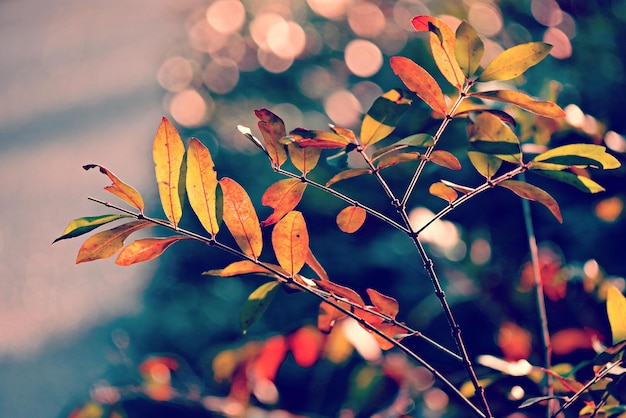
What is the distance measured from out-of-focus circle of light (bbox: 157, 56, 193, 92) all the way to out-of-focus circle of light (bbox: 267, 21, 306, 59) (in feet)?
1.17

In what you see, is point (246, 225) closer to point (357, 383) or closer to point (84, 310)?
point (357, 383)

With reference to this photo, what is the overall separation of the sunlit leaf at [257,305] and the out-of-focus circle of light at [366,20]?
1.13m

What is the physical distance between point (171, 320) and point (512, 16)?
3.26 feet

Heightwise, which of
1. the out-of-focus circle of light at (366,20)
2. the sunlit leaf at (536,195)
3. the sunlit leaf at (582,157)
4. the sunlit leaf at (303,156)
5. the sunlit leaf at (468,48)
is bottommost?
the out-of-focus circle of light at (366,20)

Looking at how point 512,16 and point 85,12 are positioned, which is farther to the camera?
point 85,12

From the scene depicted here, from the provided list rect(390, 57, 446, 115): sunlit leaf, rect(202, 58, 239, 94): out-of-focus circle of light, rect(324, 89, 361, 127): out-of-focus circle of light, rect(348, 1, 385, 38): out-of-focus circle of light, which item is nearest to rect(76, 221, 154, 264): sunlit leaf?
rect(390, 57, 446, 115): sunlit leaf

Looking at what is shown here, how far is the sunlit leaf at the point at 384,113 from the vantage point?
0.45 meters

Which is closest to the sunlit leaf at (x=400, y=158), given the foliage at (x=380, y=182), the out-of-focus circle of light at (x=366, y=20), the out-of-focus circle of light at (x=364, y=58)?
the foliage at (x=380, y=182)

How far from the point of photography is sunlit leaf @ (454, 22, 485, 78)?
42 centimetres

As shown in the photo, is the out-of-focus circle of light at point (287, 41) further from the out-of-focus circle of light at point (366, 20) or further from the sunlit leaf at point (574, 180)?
the sunlit leaf at point (574, 180)

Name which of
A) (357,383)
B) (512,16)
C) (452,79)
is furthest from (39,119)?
(452,79)

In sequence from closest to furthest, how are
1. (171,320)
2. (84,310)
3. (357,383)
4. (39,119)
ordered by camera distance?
(357,383) < (171,320) < (84,310) < (39,119)

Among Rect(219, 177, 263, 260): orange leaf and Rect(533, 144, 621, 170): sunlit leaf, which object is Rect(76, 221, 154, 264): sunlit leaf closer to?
Rect(219, 177, 263, 260): orange leaf

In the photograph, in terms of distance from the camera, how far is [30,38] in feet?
11.6
